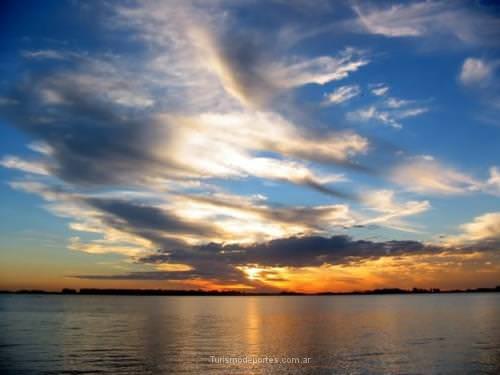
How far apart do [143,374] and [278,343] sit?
96.9 ft

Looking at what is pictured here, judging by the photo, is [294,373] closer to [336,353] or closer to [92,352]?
[336,353]

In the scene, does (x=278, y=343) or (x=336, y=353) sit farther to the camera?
(x=278, y=343)

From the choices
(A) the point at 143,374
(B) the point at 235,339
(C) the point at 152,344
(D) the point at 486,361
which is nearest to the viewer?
(A) the point at 143,374

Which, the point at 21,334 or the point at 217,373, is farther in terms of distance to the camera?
the point at 21,334

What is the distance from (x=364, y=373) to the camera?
1914 inches

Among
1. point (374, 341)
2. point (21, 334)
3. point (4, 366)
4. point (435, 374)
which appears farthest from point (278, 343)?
point (21, 334)

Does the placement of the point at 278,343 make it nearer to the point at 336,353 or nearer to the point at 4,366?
the point at 336,353

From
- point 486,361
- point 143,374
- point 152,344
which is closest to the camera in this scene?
point 143,374

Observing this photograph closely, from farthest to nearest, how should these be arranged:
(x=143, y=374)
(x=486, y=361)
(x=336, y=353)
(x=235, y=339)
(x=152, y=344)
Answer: (x=235, y=339), (x=152, y=344), (x=336, y=353), (x=486, y=361), (x=143, y=374)

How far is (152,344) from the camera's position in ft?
230

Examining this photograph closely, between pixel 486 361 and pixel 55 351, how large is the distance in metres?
57.4

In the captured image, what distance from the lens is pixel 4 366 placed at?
4981cm

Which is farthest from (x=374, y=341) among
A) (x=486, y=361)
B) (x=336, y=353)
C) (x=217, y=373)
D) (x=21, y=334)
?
(x=21, y=334)

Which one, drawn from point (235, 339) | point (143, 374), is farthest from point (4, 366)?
point (235, 339)
